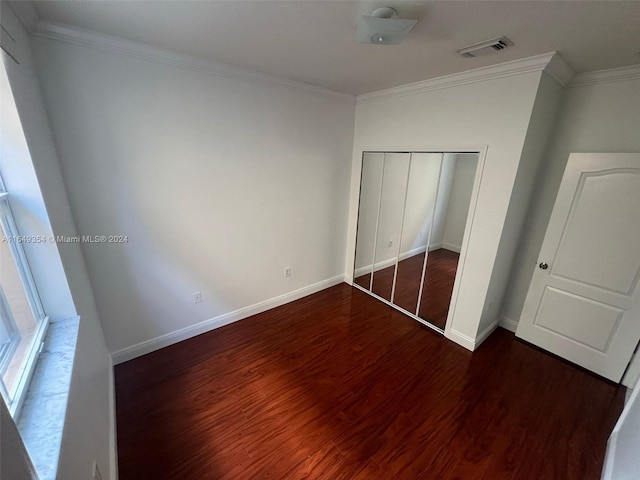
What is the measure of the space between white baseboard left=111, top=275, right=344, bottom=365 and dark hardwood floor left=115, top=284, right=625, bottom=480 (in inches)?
3.2

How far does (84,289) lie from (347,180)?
2.74 meters

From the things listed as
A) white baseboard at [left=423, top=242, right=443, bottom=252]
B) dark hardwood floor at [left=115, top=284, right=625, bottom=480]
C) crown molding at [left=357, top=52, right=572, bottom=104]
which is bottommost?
dark hardwood floor at [left=115, top=284, right=625, bottom=480]

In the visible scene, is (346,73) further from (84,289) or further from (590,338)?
(590,338)

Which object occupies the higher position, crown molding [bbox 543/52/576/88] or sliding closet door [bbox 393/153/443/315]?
crown molding [bbox 543/52/576/88]

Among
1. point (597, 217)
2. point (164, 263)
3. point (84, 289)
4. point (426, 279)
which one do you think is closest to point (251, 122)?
point (164, 263)

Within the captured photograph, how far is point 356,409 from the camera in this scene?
1913mm

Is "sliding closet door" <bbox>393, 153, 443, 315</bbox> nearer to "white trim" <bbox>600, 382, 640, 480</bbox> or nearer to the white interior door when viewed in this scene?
the white interior door

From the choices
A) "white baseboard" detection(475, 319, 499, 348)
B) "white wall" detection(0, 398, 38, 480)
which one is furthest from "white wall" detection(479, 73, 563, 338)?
"white wall" detection(0, 398, 38, 480)

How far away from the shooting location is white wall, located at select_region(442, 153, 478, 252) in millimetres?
2328

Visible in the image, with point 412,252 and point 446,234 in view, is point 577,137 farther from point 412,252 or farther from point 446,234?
point 412,252

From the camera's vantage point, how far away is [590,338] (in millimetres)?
2270

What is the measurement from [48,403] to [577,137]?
370 centimetres

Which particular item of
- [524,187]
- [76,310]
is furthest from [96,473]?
[524,187]

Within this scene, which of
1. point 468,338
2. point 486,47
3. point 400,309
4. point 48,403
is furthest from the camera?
point 400,309
